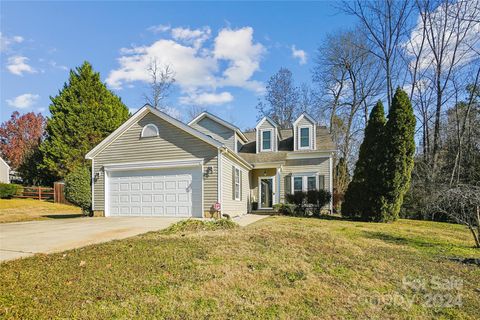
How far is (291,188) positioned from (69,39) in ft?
46.7

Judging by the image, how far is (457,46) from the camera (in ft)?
64.4

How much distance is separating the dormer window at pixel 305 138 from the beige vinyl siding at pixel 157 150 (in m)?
8.58

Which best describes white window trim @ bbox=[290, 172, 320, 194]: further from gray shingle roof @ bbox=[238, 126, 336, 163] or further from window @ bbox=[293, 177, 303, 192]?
gray shingle roof @ bbox=[238, 126, 336, 163]

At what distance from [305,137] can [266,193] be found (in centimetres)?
447

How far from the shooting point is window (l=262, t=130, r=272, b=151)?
19328mm

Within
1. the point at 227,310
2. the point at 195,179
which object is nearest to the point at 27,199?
the point at 195,179

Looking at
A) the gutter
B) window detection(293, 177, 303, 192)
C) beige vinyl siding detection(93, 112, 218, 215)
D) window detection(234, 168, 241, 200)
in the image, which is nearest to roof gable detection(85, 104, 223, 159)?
beige vinyl siding detection(93, 112, 218, 215)

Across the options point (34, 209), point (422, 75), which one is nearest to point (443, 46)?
point (422, 75)

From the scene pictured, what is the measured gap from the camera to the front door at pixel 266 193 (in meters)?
18.4

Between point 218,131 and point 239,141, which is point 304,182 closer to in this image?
point 239,141

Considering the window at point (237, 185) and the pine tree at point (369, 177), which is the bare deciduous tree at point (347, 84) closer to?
the pine tree at point (369, 177)

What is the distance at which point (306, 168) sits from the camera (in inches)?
730

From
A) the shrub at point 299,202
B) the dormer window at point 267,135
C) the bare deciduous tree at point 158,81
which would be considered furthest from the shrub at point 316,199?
the bare deciduous tree at point 158,81

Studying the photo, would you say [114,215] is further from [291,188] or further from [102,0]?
[291,188]
